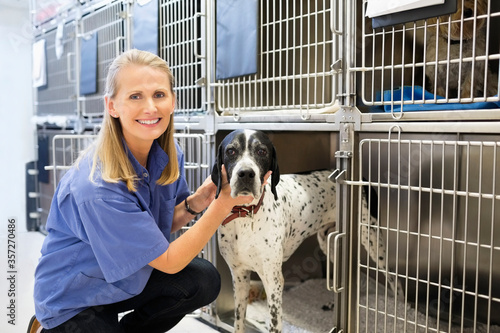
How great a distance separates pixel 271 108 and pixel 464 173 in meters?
0.95

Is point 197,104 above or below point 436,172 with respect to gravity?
above

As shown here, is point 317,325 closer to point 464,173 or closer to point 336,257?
point 336,257

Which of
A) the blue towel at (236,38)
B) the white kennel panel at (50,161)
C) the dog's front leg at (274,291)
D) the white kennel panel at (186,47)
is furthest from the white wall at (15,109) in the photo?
the dog's front leg at (274,291)

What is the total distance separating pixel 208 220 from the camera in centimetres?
158

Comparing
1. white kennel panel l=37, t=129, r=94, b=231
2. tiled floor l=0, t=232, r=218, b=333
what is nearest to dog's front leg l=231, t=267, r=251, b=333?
tiled floor l=0, t=232, r=218, b=333

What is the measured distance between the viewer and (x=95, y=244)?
4.90 ft

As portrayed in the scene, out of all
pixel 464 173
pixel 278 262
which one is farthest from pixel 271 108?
pixel 464 173

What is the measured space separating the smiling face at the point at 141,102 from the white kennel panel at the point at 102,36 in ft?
4.84

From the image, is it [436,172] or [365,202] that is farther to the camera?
[365,202]

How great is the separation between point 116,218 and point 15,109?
3.29 metres

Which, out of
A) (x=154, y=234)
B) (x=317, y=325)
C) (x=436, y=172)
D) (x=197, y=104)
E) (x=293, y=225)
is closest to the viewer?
(x=154, y=234)

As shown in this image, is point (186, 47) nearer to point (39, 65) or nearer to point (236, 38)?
point (236, 38)

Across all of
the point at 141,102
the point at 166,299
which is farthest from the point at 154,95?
the point at 166,299

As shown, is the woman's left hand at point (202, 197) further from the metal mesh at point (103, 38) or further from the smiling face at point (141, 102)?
the metal mesh at point (103, 38)
